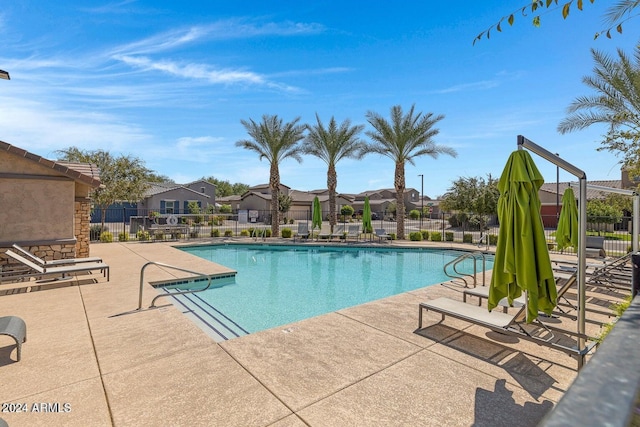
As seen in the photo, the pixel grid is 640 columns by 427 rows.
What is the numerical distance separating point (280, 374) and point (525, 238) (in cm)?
322

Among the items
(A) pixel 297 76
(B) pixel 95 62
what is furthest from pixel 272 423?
(A) pixel 297 76

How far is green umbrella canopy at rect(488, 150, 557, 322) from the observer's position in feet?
11.9

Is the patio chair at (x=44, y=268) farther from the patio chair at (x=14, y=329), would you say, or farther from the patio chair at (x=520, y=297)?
the patio chair at (x=520, y=297)

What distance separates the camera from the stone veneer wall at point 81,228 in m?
11.4

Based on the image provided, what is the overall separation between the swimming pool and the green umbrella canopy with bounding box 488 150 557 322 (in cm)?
455

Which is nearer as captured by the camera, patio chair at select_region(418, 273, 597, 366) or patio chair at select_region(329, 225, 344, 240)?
patio chair at select_region(418, 273, 597, 366)

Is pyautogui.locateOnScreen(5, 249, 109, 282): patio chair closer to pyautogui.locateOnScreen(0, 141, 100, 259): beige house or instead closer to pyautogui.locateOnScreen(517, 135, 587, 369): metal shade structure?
pyautogui.locateOnScreen(0, 141, 100, 259): beige house

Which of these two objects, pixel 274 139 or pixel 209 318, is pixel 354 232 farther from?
pixel 209 318

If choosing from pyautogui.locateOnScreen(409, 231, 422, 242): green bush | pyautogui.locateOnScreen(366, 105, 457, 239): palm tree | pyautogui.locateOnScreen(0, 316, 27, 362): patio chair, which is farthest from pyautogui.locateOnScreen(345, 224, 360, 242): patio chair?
pyautogui.locateOnScreen(0, 316, 27, 362): patio chair

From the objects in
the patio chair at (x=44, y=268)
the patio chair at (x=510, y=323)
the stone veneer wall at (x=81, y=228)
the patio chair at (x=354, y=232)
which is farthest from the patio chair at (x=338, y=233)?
the patio chair at (x=510, y=323)

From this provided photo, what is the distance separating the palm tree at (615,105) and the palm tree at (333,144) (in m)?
11.7

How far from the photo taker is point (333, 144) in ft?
73.4

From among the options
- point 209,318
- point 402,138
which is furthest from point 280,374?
point 402,138

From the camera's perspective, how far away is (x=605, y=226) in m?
29.6
